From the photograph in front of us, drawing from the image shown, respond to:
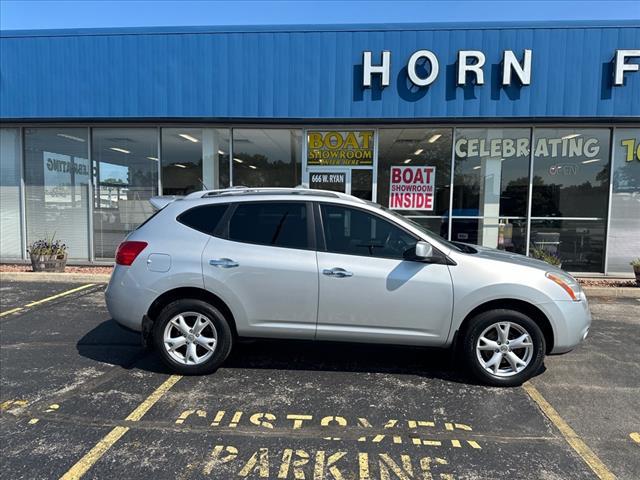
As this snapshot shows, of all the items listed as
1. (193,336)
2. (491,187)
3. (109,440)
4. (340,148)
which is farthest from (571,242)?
(109,440)

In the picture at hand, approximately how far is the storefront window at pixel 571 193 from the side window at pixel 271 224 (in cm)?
751

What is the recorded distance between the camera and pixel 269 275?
14.0ft

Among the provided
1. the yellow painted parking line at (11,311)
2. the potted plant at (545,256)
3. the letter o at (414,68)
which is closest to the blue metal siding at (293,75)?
the letter o at (414,68)

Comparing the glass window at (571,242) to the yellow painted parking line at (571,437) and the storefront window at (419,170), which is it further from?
the yellow painted parking line at (571,437)

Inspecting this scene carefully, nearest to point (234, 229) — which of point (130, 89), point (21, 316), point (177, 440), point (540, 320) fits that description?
point (177, 440)

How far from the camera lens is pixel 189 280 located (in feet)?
14.2

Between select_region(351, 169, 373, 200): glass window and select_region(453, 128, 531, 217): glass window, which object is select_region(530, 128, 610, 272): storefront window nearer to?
select_region(453, 128, 531, 217): glass window

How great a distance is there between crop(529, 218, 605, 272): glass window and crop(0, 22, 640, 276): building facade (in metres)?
0.03

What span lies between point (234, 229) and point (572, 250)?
887cm

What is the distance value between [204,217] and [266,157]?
654cm

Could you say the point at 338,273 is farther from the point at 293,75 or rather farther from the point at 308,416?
the point at 293,75

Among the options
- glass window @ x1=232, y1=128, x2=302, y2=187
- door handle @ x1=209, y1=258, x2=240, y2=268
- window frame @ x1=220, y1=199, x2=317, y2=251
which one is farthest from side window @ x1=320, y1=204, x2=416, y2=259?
glass window @ x1=232, y1=128, x2=302, y2=187

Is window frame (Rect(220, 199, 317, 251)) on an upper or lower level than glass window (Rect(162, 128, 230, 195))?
lower

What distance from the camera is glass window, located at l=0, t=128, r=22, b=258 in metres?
11.2
